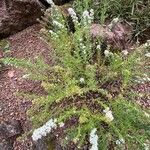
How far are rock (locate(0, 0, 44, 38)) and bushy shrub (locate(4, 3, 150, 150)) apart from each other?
652mm

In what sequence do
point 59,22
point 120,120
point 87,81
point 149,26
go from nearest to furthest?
point 120,120, point 87,81, point 59,22, point 149,26

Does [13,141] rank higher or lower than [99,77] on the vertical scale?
lower

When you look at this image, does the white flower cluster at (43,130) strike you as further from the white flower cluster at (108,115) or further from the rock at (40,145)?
the white flower cluster at (108,115)

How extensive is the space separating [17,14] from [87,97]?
5.24 feet

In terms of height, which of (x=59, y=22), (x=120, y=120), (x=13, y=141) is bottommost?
(x=13, y=141)

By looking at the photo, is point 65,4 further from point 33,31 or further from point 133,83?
point 133,83

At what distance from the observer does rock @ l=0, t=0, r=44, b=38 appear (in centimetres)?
499

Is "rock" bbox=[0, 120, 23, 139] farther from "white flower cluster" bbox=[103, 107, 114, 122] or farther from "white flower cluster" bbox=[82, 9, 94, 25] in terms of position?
"white flower cluster" bbox=[82, 9, 94, 25]

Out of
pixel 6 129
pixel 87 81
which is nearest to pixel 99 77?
pixel 87 81

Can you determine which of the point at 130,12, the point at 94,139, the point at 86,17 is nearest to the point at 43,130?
the point at 94,139

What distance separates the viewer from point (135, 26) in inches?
196

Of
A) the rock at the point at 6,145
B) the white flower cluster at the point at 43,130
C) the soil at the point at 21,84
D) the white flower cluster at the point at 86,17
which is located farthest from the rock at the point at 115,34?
the rock at the point at 6,145

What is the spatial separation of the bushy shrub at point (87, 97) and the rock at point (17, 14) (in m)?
0.65

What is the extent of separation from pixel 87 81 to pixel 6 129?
958 millimetres
